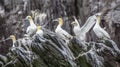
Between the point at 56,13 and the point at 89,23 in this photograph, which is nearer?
the point at 89,23

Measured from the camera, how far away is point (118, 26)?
17312 millimetres

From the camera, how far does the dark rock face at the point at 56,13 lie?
17.6 meters

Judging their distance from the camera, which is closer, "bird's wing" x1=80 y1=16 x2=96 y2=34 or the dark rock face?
"bird's wing" x1=80 y1=16 x2=96 y2=34

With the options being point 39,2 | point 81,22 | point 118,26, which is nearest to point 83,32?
point 118,26

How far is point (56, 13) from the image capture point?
21094mm

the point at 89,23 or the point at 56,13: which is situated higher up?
the point at 89,23

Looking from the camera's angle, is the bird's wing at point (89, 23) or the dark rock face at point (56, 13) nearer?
the bird's wing at point (89, 23)

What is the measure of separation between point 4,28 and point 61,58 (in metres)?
11.9

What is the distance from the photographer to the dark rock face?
1759 centimetres

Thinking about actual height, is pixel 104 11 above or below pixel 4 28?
above

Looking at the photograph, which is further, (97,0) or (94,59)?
(97,0)

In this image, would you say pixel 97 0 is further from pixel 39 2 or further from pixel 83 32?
pixel 39 2

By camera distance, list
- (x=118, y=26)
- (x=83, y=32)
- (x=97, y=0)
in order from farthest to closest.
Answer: (x=97, y=0) < (x=118, y=26) < (x=83, y=32)

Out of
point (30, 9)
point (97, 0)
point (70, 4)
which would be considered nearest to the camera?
point (97, 0)
